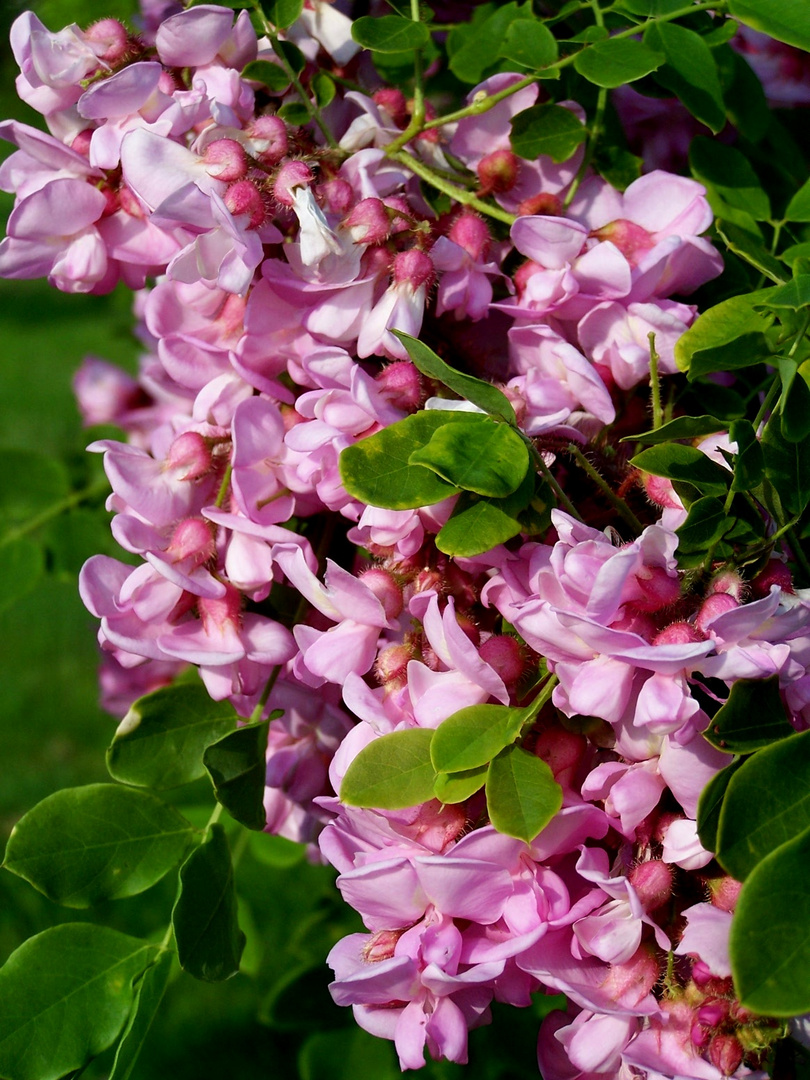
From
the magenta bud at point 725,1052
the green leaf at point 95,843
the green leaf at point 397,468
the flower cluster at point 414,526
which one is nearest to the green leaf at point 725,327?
the flower cluster at point 414,526

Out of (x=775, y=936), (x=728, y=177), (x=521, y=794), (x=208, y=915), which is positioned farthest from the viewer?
(x=728, y=177)

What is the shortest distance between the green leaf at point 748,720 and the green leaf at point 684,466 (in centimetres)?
12

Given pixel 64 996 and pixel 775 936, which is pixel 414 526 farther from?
pixel 64 996

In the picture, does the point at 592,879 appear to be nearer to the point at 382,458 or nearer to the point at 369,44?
the point at 382,458

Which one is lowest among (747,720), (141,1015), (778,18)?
(141,1015)

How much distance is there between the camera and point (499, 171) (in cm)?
79

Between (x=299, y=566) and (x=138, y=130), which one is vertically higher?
(x=138, y=130)

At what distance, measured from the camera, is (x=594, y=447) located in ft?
2.39

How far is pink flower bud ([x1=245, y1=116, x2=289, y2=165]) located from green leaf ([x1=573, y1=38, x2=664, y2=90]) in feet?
0.68

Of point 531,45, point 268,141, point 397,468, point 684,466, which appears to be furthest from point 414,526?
point 531,45

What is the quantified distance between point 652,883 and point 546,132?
1.67ft

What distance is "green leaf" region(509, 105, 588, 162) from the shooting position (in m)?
0.77

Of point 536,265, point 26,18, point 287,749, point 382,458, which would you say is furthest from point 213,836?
point 26,18

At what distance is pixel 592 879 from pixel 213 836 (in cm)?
29
